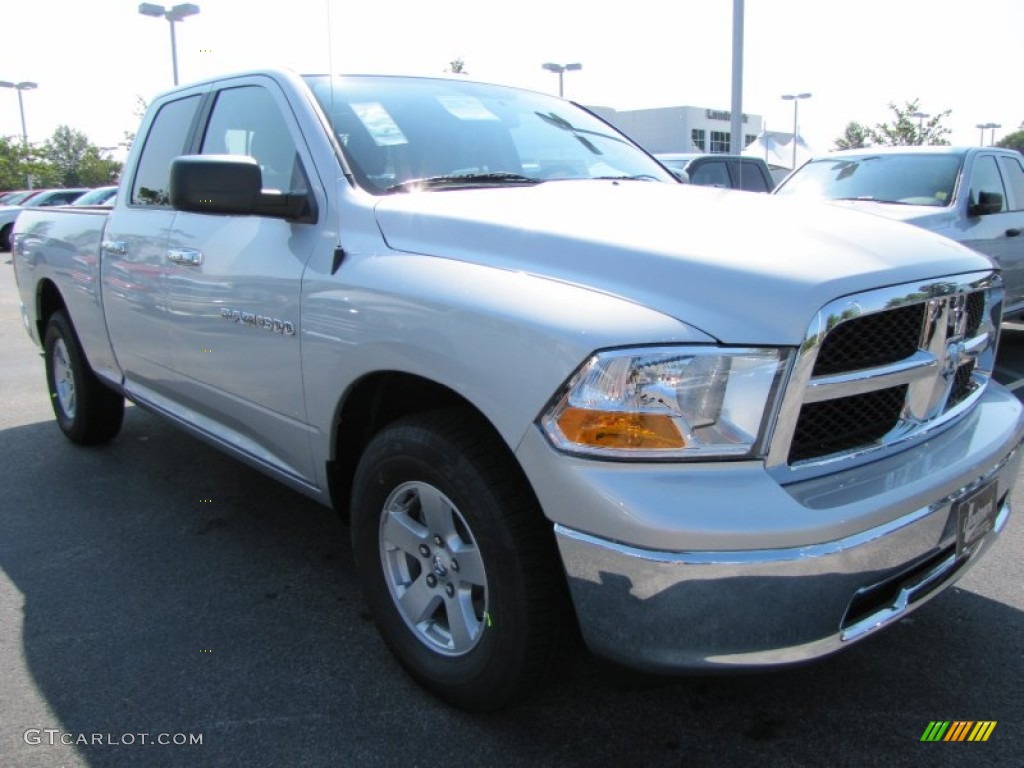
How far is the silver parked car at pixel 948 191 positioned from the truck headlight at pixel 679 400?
520 cm

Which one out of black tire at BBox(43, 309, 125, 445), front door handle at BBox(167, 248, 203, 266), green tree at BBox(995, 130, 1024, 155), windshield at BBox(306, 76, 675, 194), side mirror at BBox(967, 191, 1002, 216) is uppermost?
green tree at BBox(995, 130, 1024, 155)

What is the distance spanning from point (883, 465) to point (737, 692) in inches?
34.8

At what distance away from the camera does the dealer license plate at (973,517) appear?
2152 millimetres

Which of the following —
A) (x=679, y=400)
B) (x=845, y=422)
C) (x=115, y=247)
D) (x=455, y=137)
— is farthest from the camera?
(x=115, y=247)

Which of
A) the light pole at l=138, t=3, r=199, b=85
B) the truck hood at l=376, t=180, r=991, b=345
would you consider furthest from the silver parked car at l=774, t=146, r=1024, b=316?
the light pole at l=138, t=3, r=199, b=85

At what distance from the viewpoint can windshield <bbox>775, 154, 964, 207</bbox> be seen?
22.5 feet

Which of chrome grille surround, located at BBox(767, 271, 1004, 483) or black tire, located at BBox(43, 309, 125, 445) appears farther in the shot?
black tire, located at BBox(43, 309, 125, 445)

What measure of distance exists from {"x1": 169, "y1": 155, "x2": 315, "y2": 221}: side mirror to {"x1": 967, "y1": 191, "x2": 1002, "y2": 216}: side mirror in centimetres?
581

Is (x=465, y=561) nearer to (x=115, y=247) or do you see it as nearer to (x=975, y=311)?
Answer: (x=975, y=311)

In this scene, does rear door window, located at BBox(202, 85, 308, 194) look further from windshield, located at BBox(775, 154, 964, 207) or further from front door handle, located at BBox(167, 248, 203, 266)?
windshield, located at BBox(775, 154, 964, 207)

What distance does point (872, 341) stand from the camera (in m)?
2.05

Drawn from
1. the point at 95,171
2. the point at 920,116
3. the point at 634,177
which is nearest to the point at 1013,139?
the point at 920,116

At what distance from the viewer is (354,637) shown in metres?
2.89

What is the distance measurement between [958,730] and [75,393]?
15.2 feet
